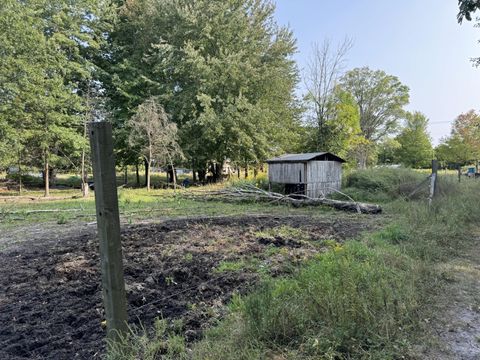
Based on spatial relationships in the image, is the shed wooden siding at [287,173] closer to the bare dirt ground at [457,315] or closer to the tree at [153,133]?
the tree at [153,133]

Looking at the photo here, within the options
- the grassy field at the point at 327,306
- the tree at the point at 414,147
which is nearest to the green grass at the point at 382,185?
the grassy field at the point at 327,306

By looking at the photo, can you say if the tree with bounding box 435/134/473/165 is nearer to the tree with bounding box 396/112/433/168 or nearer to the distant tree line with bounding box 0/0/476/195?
the tree with bounding box 396/112/433/168

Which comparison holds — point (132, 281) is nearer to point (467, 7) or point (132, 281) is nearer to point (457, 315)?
point (457, 315)

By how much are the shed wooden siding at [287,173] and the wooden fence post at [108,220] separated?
13017mm

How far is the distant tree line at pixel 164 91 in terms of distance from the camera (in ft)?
59.6

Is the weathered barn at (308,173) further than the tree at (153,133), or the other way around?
the tree at (153,133)

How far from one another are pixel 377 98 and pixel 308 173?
31063 millimetres

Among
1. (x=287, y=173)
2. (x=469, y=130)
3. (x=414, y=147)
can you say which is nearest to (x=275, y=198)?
(x=287, y=173)

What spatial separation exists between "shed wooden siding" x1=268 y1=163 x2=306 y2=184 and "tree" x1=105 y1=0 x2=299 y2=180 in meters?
6.39

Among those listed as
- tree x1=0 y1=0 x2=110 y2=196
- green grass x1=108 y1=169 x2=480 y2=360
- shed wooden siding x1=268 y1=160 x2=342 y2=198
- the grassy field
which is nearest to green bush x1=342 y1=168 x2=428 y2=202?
shed wooden siding x1=268 y1=160 x2=342 y2=198

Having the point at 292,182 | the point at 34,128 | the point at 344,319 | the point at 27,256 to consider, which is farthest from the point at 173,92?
the point at 344,319

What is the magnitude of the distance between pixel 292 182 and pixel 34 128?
15226mm

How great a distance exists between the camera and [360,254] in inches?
174

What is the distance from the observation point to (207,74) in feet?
70.8
